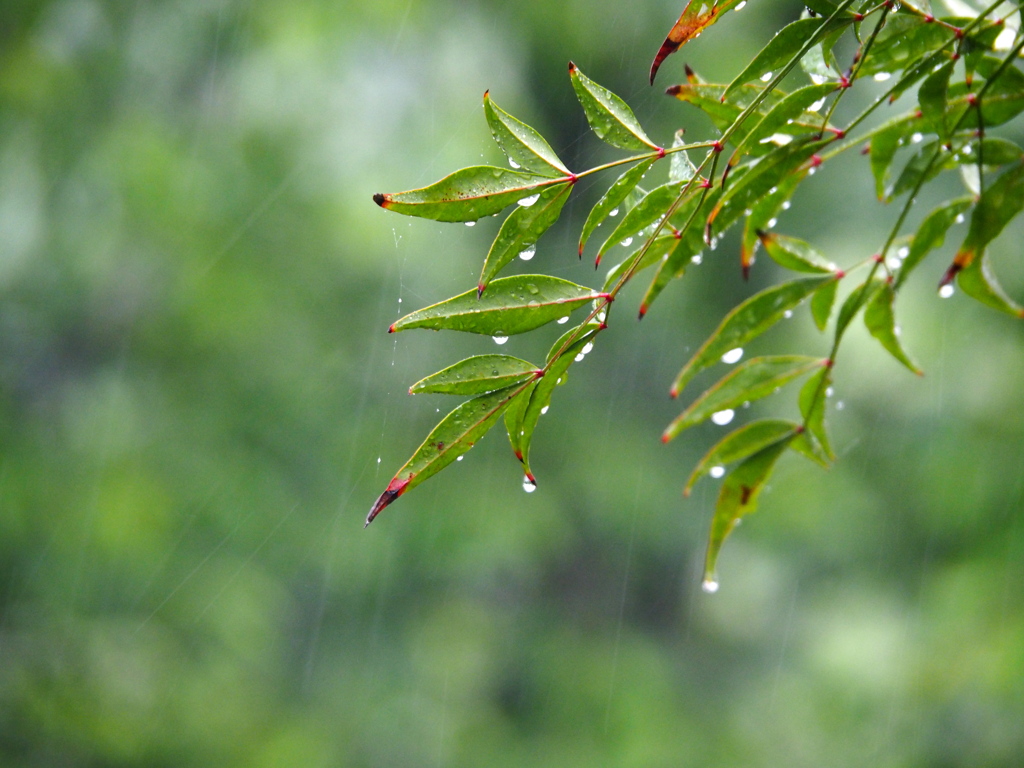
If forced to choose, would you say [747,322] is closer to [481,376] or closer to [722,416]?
[722,416]

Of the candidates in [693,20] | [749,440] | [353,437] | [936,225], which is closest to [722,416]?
[749,440]

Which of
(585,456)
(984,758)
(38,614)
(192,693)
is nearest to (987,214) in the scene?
(984,758)

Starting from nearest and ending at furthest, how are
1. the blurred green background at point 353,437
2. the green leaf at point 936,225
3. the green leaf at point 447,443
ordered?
the green leaf at point 447,443
the green leaf at point 936,225
the blurred green background at point 353,437

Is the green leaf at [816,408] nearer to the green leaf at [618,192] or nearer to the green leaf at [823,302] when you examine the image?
the green leaf at [823,302]

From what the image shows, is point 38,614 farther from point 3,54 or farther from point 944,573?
point 944,573

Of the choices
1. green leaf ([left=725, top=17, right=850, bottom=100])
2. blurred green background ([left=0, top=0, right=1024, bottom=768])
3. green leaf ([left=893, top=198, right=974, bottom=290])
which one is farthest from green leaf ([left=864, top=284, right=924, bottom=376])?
blurred green background ([left=0, top=0, right=1024, bottom=768])

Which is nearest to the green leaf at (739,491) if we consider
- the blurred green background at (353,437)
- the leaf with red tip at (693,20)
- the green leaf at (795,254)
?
the green leaf at (795,254)

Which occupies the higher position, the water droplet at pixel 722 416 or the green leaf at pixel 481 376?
the water droplet at pixel 722 416
